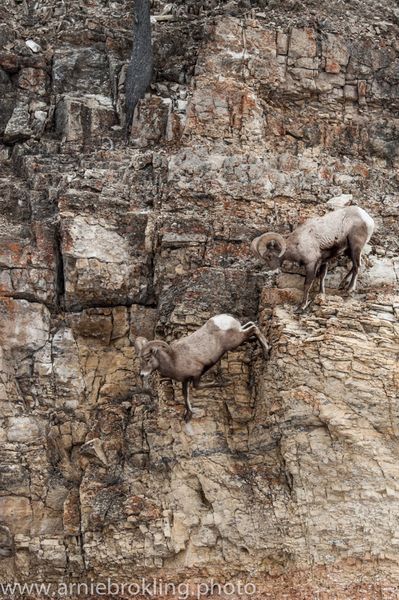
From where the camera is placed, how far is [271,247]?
20906 mm

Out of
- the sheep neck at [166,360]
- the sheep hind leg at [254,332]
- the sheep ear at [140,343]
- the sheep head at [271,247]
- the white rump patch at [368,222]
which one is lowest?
the sheep neck at [166,360]

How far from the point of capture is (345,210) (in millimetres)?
20891

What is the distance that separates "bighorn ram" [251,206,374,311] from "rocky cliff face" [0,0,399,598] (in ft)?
1.87

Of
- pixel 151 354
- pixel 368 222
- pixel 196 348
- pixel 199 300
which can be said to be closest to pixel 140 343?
pixel 151 354

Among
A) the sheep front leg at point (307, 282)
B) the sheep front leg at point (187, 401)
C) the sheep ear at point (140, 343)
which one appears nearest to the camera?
the sheep ear at point (140, 343)

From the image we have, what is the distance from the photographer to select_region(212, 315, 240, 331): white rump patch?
66.2ft

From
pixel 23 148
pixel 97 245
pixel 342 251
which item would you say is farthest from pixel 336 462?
pixel 23 148

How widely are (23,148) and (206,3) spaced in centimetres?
530

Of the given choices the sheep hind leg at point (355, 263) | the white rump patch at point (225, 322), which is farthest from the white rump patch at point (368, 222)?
the white rump patch at point (225, 322)

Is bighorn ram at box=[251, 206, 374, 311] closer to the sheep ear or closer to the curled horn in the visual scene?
the curled horn

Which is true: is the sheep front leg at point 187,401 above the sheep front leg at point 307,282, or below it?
below

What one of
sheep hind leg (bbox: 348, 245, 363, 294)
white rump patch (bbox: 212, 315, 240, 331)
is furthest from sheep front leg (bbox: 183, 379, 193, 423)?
sheep hind leg (bbox: 348, 245, 363, 294)

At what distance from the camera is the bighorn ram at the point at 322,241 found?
68.0ft

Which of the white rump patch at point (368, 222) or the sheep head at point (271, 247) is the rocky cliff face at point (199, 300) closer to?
the sheep head at point (271, 247)
